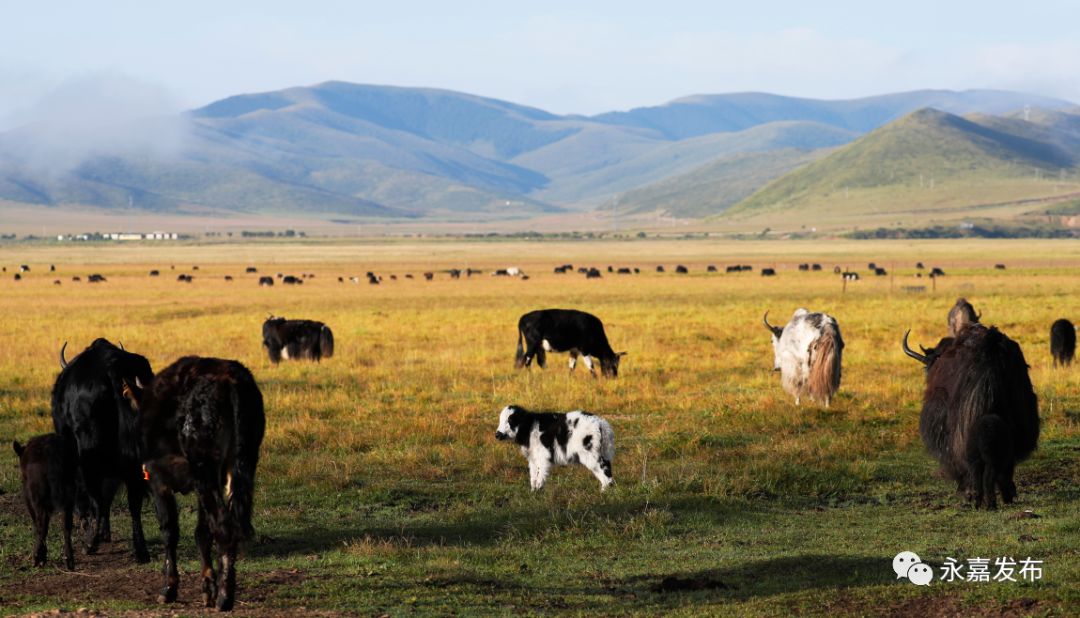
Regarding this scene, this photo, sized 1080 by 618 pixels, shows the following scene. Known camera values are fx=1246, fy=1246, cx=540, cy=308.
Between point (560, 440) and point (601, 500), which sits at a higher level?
point (560, 440)

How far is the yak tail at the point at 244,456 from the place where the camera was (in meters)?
8.31

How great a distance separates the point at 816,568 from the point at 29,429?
12090 millimetres

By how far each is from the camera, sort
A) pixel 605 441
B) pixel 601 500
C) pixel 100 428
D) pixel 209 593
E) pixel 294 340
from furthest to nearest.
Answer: pixel 294 340, pixel 605 441, pixel 601 500, pixel 100 428, pixel 209 593

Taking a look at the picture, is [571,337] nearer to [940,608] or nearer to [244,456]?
[244,456]

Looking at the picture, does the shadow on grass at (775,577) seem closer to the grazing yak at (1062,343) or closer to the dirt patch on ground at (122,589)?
the dirt patch on ground at (122,589)

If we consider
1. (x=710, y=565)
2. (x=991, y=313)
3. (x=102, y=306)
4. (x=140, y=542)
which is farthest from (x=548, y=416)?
(x=102, y=306)

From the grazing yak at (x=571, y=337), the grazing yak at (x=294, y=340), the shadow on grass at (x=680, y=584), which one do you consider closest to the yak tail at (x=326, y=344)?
the grazing yak at (x=294, y=340)

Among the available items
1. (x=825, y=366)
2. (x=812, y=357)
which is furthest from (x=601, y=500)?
(x=812, y=357)

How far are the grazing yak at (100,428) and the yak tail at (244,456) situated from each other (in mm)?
2055

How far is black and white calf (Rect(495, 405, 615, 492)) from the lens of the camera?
12852mm

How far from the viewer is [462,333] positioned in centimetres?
3500

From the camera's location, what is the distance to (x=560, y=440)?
42.7 ft

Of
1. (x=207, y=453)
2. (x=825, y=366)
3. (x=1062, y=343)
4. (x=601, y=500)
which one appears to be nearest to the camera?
(x=207, y=453)

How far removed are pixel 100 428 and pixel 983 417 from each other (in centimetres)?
780
